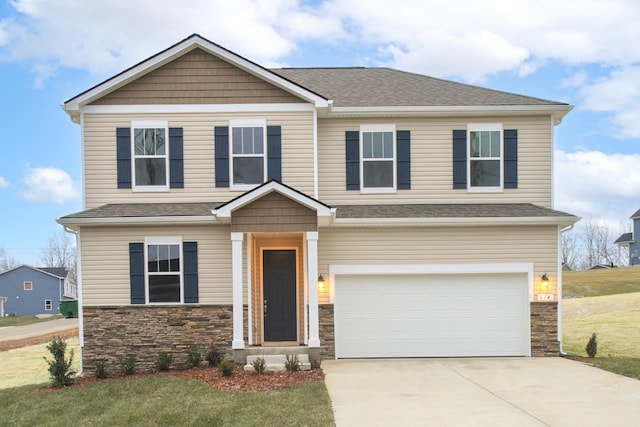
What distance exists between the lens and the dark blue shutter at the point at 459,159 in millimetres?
12188

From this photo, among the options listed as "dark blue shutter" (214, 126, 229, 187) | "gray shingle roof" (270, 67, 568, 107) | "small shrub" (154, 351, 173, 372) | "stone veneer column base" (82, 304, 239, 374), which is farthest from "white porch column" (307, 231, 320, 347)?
"gray shingle roof" (270, 67, 568, 107)

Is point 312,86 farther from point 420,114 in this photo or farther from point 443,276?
point 443,276

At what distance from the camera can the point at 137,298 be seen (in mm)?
11086

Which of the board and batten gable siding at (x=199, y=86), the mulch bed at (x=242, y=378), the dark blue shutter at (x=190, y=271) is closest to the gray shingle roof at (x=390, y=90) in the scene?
the board and batten gable siding at (x=199, y=86)

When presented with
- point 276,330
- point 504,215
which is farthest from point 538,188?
point 276,330

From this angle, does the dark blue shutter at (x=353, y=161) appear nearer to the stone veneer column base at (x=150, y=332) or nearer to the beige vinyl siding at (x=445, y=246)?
the beige vinyl siding at (x=445, y=246)

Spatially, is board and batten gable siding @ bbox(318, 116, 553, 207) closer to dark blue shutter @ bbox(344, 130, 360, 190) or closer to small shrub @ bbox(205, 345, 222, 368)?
dark blue shutter @ bbox(344, 130, 360, 190)

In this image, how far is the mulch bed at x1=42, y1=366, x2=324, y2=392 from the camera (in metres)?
8.91

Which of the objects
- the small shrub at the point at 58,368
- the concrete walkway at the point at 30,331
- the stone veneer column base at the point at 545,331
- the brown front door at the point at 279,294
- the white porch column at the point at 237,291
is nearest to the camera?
the small shrub at the point at 58,368

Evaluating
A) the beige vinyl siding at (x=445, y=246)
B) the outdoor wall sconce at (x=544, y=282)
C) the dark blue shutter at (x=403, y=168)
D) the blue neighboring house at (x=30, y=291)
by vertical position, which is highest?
the dark blue shutter at (x=403, y=168)

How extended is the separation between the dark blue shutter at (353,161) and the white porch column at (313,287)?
221cm

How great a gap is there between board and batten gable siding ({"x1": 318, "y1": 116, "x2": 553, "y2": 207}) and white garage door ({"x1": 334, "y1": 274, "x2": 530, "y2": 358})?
200 centimetres

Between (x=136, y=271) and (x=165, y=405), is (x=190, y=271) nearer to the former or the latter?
(x=136, y=271)

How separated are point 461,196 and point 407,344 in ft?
12.8
